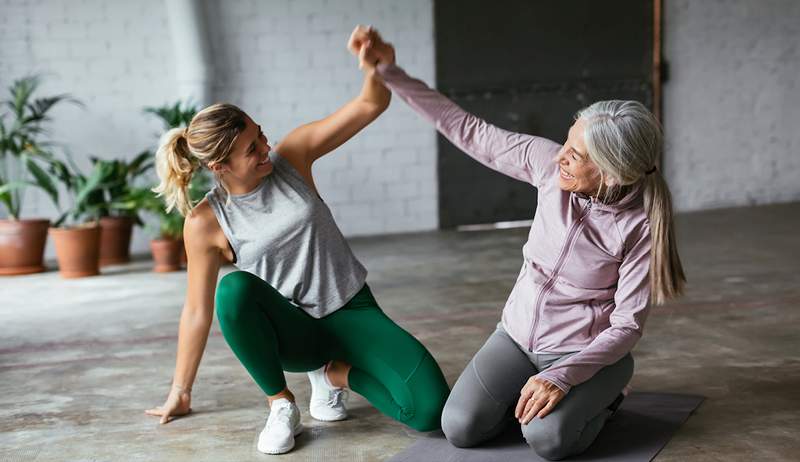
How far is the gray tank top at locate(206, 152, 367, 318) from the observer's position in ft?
8.65

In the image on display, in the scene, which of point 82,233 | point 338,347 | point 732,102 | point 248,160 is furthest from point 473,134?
point 732,102

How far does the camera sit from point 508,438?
101 inches

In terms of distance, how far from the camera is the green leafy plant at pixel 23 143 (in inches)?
244

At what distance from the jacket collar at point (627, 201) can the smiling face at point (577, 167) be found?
47 mm

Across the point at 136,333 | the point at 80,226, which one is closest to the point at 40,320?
the point at 136,333

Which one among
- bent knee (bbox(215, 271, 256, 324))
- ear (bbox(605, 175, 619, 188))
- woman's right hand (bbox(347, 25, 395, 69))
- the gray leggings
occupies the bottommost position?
the gray leggings

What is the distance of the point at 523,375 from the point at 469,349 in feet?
3.79

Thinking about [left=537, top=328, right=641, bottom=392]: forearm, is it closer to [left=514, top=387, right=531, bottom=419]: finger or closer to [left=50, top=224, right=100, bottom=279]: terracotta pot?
[left=514, top=387, right=531, bottom=419]: finger

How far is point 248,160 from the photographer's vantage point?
2.56 m

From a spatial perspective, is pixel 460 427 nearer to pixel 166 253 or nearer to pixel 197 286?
pixel 197 286

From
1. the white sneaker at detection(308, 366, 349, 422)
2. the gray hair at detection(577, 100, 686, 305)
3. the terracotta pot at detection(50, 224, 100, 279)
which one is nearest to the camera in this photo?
the gray hair at detection(577, 100, 686, 305)

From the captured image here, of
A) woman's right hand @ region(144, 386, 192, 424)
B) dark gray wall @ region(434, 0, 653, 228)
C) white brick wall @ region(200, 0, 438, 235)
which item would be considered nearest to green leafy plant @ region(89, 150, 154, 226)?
white brick wall @ region(200, 0, 438, 235)

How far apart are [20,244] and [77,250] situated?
0.47 m

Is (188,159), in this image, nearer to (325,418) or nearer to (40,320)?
(325,418)
